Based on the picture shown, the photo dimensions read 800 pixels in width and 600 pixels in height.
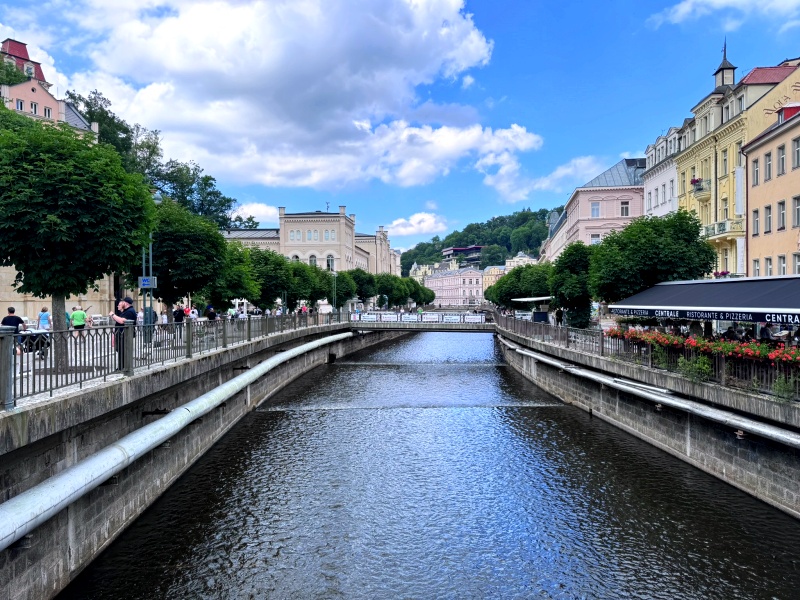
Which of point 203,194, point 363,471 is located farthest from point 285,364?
point 203,194

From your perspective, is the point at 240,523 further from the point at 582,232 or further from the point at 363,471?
the point at 582,232

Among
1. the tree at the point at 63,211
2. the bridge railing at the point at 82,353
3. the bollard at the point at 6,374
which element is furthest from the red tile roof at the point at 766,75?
the bollard at the point at 6,374

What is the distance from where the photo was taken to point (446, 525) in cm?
1255

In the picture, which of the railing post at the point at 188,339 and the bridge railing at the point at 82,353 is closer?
the bridge railing at the point at 82,353

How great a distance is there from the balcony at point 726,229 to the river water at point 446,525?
Result: 735 inches

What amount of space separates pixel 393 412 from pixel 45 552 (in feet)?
55.3

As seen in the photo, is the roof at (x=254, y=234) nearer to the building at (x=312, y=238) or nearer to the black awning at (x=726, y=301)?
the building at (x=312, y=238)

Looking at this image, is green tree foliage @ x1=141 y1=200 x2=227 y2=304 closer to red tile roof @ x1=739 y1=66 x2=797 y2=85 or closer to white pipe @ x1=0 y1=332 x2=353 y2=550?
white pipe @ x1=0 y1=332 x2=353 y2=550

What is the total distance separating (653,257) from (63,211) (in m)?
19.9

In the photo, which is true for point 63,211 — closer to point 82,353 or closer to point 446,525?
point 82,353

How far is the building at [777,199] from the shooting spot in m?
26.8

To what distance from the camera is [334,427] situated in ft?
71.1

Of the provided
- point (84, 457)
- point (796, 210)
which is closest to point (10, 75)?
point (84, 457)

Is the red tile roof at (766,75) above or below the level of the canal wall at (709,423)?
above
